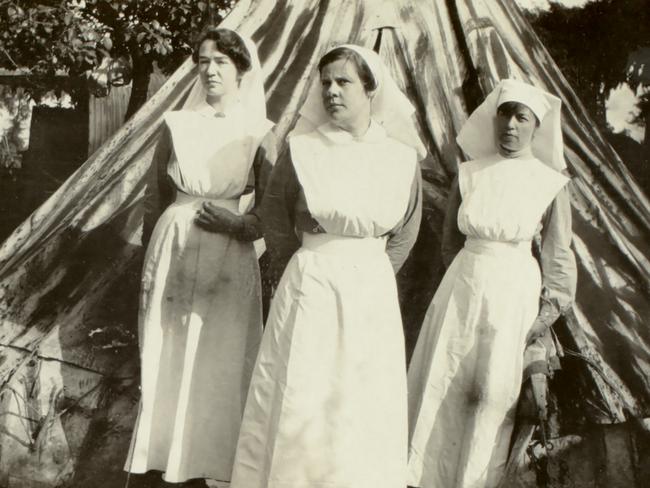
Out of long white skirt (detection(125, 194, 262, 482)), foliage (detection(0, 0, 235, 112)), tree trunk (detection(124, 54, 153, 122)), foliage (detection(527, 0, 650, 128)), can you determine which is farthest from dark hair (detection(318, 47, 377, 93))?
foliage (detection(527, 0, 650, 128))

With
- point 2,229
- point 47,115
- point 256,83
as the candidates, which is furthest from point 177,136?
point 47,115

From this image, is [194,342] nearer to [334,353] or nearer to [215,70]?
[334,353]

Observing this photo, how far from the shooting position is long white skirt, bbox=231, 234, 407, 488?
2.89m

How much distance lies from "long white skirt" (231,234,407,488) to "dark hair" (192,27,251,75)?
91 cm

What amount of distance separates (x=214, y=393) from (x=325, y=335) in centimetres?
71

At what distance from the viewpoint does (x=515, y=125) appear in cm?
337

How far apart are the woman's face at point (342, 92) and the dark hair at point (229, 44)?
1.76 ft

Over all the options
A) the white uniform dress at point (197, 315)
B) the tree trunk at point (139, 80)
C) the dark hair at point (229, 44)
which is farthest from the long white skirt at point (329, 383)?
the tree trunk at point (139, 80)

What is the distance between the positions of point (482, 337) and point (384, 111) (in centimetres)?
98

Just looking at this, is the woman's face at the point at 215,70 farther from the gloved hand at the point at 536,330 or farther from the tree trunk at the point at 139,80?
the tree trunk at the point at 139,80

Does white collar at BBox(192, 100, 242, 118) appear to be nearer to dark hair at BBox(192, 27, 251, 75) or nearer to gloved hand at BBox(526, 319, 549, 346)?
dark hair at BBox(192, 27, 251, 75)

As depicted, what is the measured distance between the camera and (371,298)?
2998 millimetres

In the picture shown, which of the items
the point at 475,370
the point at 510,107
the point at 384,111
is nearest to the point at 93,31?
the point at 384,111

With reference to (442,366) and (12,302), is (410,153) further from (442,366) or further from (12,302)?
(12,302)
